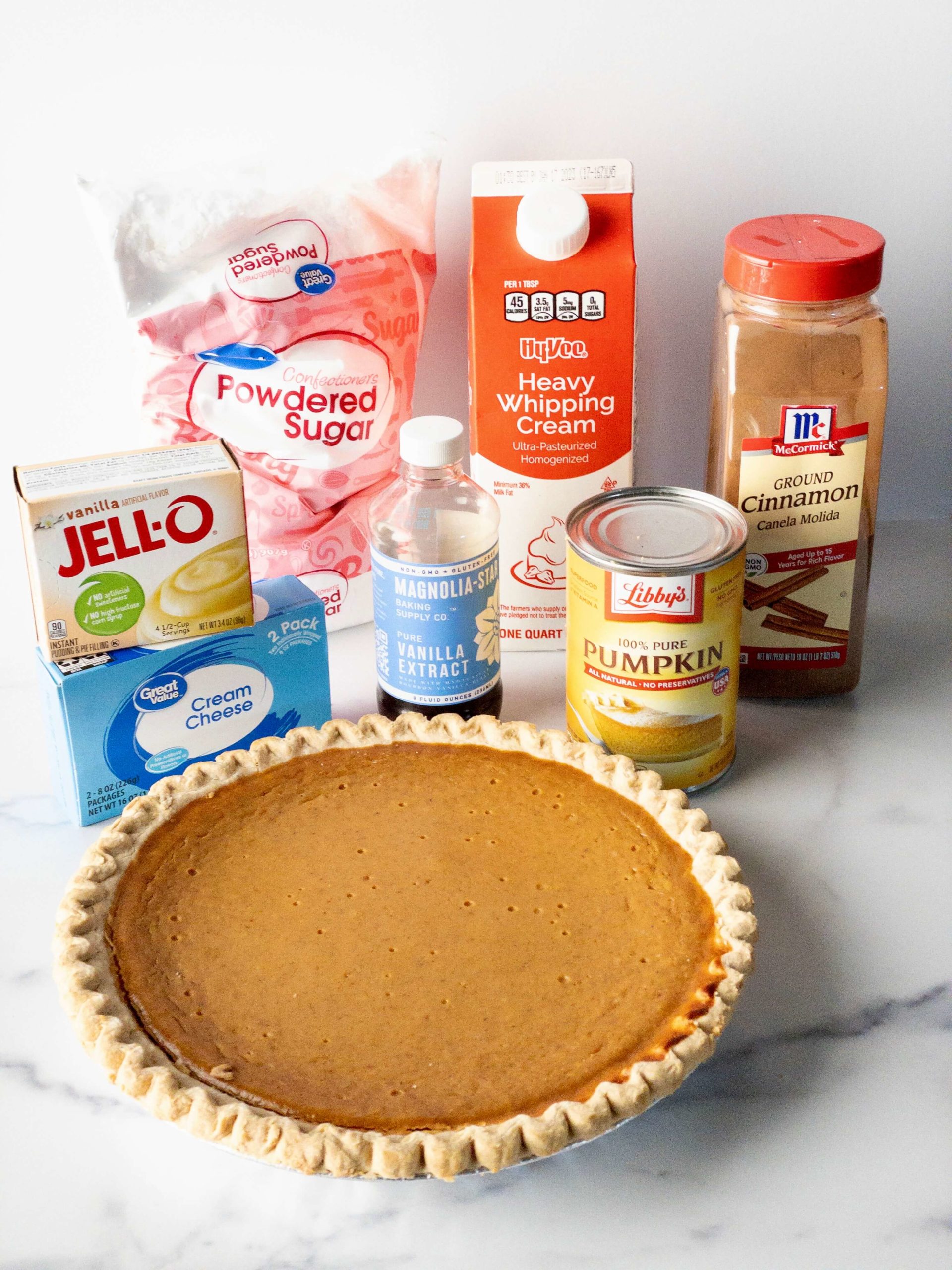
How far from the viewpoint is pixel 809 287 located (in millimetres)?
1052

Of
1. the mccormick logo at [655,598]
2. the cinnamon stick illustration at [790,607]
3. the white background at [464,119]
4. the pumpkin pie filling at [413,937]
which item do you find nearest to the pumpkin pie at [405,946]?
the pumpkin pie filling at [413,937]

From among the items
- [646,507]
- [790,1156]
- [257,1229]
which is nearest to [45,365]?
[646,507]

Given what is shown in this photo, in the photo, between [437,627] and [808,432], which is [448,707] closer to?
[437,627]

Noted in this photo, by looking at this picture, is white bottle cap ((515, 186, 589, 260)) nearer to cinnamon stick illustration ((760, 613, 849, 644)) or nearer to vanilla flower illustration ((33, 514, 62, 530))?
cinnamon stick illustration ((760, 613, 849, 644))

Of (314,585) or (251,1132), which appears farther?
(314,585)

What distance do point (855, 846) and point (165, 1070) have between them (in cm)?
58

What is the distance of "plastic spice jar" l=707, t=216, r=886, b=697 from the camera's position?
107 cm

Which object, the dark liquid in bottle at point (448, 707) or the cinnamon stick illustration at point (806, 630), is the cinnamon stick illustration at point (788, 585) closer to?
the cinnamon stick illustration at point (806, 630)

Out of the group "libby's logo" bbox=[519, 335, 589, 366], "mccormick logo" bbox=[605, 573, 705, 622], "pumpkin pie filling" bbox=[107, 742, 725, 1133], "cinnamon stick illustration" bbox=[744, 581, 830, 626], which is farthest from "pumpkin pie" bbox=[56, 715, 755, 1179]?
"libby's logo" bbox=[519, 335, 589, 366]

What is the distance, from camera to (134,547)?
3.23 ft

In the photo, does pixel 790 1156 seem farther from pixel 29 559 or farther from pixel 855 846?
pixel 29 559

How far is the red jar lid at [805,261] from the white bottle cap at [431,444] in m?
0.27

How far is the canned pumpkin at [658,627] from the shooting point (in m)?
1.01

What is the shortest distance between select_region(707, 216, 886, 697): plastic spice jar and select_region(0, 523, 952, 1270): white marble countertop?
22 centimetres
